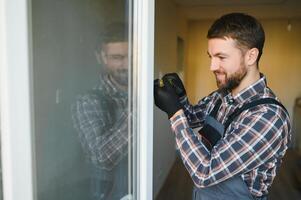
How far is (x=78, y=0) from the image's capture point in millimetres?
1031

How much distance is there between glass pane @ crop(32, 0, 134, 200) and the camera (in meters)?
0.91

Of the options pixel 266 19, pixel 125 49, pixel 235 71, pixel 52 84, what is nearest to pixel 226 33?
pixel 235 71

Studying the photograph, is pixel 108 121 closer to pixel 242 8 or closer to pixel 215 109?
pixel 215 109

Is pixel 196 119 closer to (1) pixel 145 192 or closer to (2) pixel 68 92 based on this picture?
(1) pixel 145 192

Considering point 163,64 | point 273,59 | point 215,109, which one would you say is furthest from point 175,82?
point 273,59

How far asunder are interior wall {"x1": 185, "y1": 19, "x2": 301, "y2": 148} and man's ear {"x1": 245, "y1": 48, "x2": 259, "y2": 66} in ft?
13.8

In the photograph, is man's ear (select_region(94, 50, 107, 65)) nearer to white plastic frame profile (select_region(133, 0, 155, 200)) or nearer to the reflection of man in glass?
the reflection of man in glass

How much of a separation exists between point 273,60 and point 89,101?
509cm

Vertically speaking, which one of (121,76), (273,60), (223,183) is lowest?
(223,183)

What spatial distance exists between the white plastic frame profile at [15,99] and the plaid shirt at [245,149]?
0.56 metres

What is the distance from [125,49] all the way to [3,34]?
1.53 feet

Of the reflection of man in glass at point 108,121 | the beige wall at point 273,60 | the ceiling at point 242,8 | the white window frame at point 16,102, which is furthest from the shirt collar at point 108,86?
the beige wall at point 273,60

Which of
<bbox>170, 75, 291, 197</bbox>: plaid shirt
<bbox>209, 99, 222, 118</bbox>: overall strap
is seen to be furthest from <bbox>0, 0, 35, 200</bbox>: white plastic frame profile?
<bbox>209, 99, 222, 118</bbox>: overall strap

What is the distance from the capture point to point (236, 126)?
3.45ft
